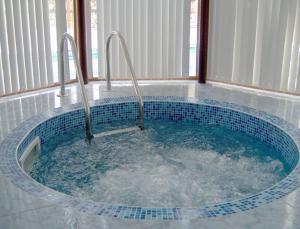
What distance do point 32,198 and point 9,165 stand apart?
1.84 feet

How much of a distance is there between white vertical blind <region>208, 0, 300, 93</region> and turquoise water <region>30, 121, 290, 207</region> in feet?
3.31

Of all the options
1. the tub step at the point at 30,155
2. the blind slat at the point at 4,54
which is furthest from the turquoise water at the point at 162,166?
the blind slat at the point at 4,54

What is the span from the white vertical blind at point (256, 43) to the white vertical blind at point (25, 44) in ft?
6.69

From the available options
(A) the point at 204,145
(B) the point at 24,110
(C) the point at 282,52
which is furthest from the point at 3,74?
(C) the point at 282,52

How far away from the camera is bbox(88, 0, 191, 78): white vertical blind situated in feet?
17.2

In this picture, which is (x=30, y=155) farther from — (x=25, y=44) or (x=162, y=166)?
(x=25, y=44)

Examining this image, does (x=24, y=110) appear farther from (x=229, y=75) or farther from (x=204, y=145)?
(x=229, y=75)

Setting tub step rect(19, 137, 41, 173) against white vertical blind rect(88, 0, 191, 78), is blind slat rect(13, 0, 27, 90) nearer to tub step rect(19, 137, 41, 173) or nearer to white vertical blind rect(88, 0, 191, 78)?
white vertical blind rect(88, 0, 191, 78)

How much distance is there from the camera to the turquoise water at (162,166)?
2.94 meters

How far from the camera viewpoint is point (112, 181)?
315 centimetres

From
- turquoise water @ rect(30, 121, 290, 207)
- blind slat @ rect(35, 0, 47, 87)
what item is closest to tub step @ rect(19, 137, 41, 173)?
turquoise water @ rect(30, 121, 290, 207)

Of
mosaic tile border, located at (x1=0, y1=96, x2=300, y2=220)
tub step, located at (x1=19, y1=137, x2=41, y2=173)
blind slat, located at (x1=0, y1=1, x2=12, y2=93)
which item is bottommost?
tub step, located at (x1=19, y1=137, x2=41, y2=173)

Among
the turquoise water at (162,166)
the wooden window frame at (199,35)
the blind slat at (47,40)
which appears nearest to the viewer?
the turquoise water at (162,166)

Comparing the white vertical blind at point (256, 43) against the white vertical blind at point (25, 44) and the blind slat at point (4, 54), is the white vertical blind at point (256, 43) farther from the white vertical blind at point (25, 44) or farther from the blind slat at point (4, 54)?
the blind slat at point (4, 54)
